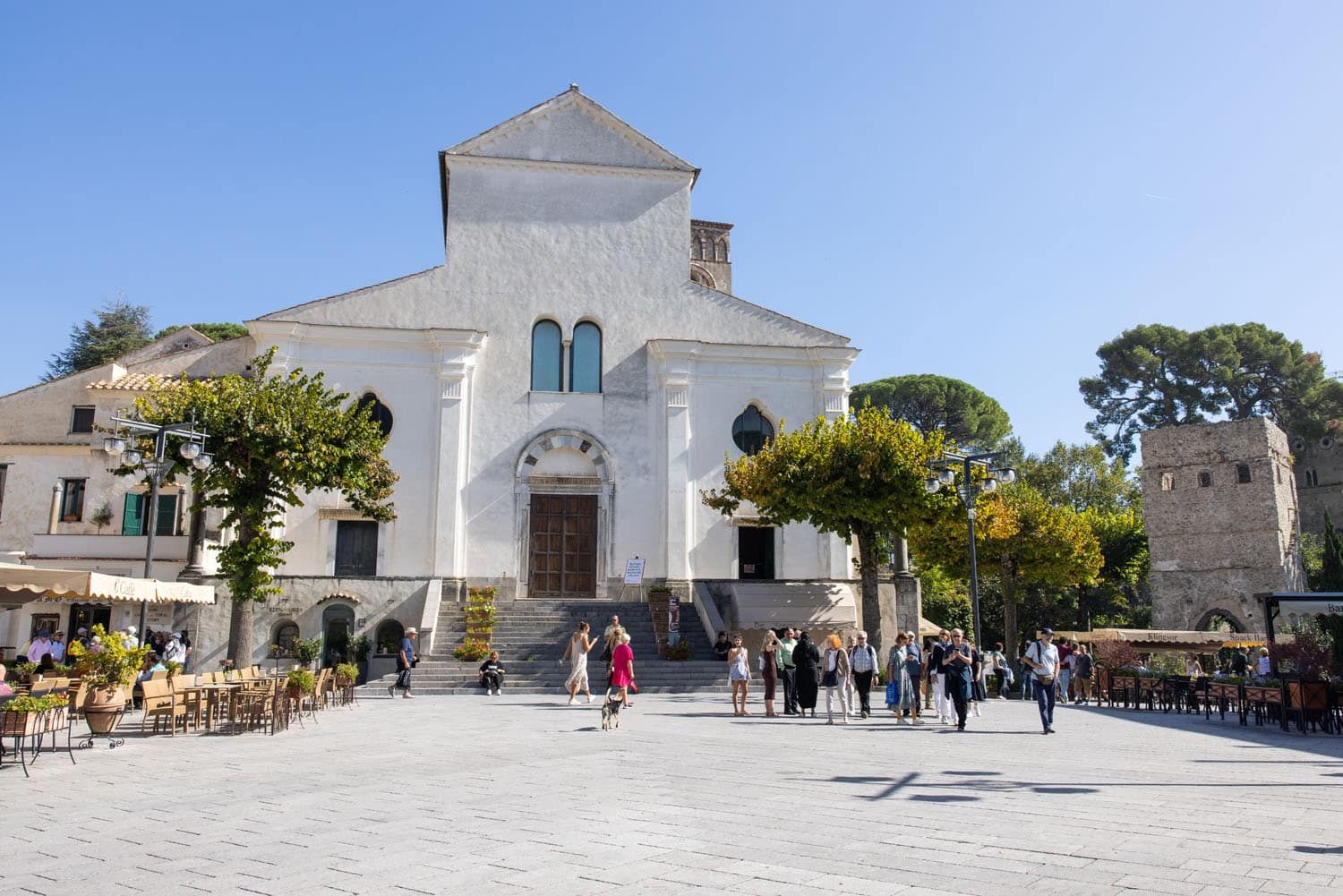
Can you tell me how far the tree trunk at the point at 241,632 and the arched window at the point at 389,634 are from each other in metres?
5.53

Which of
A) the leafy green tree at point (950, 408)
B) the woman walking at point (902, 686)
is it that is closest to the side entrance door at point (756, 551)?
the woman walking at point (902, 686)

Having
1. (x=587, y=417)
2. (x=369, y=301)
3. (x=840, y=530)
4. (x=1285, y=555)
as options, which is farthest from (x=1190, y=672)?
(x=1285, y=555)

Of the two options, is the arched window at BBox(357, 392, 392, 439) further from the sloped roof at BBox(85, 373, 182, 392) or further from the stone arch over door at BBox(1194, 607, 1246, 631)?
the stone arch over door at BBox(1194, 607, 1246, 631)

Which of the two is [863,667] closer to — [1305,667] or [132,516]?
[1305,667]

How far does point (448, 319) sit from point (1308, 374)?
57.9 m

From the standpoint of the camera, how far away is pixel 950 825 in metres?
7.83

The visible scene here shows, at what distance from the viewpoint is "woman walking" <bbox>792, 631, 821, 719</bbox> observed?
17578 mm

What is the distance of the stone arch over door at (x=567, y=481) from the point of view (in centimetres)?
2842

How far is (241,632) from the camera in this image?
20.1m

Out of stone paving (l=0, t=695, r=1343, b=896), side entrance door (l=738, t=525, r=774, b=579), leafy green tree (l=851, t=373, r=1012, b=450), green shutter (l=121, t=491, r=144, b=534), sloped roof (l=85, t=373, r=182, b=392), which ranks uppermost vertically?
leafy green tree (l=851, t=373, r=1012, b=450)

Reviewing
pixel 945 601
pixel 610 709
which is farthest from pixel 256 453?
pixel 945 601

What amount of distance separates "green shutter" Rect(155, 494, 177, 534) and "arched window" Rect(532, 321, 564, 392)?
11.1m

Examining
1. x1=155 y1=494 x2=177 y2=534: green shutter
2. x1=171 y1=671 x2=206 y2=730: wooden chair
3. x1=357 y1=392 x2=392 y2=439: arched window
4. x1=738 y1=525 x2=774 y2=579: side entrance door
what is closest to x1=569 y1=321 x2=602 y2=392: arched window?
x1=357 y1=392 x2=392 y2=439: arched window

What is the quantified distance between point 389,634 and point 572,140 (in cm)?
1603
